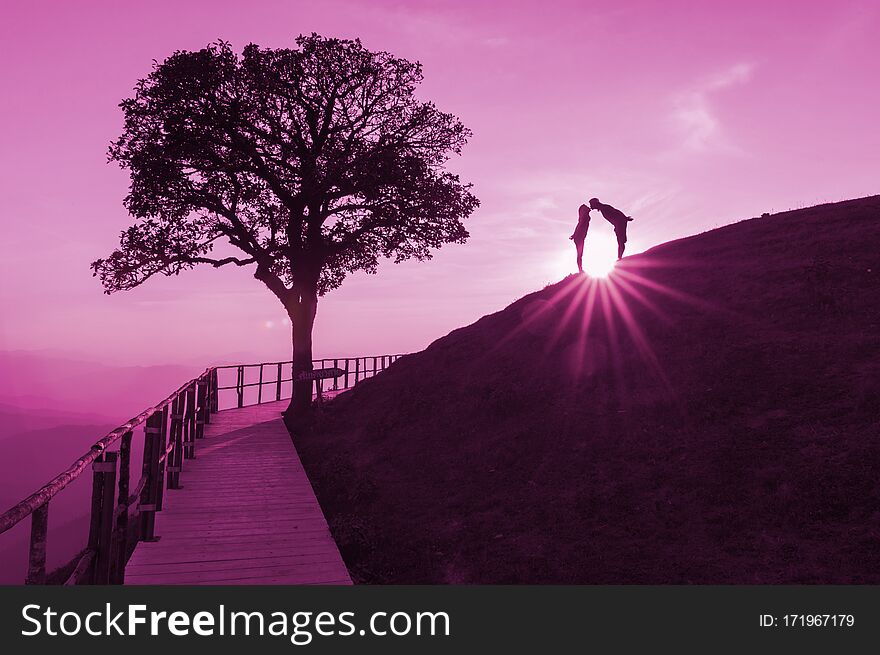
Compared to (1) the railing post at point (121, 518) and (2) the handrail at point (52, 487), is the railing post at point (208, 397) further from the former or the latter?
(2) the handrail at point (52, 487)

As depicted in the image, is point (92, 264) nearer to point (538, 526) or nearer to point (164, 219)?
point (164, 219)

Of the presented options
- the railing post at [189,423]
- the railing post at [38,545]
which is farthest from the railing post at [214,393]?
the railing post at [38,545]

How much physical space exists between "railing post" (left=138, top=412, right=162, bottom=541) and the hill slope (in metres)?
3.02

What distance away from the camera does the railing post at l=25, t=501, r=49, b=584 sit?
16.0 ft

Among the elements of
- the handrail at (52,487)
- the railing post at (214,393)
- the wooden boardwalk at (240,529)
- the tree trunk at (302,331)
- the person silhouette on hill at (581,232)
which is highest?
the person silhouette on hill at (581,232)

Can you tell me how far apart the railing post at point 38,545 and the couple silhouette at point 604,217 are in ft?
66.2

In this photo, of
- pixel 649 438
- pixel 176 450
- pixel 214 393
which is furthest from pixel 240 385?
pixel 649 438

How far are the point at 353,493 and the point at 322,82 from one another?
617 inches

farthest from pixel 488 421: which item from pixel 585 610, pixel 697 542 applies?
pixel 585 610

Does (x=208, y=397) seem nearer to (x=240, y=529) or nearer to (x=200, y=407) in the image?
(x=200, y=407)

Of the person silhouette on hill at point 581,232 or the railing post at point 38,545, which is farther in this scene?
the person silhouette on hill at point 581,232

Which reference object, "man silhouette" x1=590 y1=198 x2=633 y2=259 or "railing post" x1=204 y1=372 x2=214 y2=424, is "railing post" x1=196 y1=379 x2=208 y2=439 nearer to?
"railing post" x1=204 y1=372 x2=214 y2=424

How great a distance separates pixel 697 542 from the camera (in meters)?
9.34

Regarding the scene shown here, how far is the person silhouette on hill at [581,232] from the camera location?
2262cm
